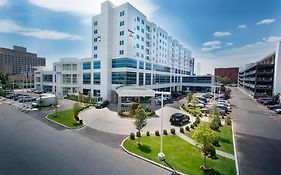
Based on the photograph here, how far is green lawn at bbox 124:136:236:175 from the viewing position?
11.6 meters

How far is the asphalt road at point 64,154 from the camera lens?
1137cm

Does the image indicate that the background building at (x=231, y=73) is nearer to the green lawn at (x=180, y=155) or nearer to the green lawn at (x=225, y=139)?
the green lawn at (x=225, y=139)

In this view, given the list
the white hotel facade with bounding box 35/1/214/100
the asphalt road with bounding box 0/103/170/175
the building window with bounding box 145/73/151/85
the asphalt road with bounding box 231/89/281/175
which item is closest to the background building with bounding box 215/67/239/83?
the white hotel facade with bounding box 35/1/214/100

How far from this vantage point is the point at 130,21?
43344 millimetres

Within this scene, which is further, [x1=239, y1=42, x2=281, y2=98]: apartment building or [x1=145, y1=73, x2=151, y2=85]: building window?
[x1=145, y1=73, x2=151, y2=85]: building window

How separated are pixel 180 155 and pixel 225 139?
7.63 meters

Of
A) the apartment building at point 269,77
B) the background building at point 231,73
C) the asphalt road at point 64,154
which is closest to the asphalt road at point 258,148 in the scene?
the asphalt road at point 64,154

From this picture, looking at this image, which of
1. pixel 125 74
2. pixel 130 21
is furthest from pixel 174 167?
pixel 130 21

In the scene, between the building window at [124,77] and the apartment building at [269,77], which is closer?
the building window at [124,77]

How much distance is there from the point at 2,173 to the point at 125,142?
33.0ft

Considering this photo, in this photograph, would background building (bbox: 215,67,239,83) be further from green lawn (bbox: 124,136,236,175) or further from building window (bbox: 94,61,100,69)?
green lawn (bbox: 124,136,236,175)

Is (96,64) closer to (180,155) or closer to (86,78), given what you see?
(86,78)

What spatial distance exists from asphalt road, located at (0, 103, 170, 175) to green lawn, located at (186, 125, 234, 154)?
25.9 ft

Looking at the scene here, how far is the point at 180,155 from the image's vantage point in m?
13.6
